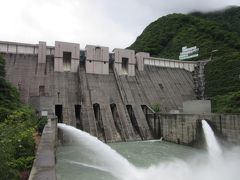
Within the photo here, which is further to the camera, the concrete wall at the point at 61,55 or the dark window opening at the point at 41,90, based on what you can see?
the concrete wall at the point at 61,55

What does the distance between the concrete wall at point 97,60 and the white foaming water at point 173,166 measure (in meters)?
11.0

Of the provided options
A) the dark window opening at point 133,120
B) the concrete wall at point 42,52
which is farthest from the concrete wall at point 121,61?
the concrete wall at point 42,52

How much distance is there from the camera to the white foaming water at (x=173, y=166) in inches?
432

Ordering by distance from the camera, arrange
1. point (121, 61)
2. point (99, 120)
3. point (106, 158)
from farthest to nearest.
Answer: point (121, 61)
point (99, 120)
point (106, 158)

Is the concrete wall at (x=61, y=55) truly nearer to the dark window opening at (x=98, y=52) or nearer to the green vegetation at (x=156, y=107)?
the dark window opening at (x=98, y=52)

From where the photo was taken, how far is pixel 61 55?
89.4 feet

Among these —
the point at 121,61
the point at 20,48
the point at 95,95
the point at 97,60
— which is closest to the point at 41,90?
the point at 95,95

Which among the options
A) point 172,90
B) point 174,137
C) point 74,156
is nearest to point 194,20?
point 172,90

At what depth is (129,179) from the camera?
10.2 meters

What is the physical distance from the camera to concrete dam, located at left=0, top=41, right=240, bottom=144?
70.9 feet

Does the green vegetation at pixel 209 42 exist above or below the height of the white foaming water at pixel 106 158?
above

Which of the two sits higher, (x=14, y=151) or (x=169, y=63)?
(x=169, y=63)

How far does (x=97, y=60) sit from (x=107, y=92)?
427 centimetres

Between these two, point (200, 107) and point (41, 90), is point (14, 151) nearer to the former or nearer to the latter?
point (200, 107)
